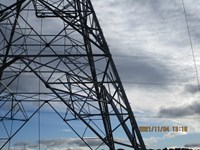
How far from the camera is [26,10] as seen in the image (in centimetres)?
2473

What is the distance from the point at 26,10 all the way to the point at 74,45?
3776 mm

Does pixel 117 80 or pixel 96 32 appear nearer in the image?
pixel 117 80

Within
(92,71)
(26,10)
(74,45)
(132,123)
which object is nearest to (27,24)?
(26,10)

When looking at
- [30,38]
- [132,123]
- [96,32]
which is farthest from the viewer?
[30,38]

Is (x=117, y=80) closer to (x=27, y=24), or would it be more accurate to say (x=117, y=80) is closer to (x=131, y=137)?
(x=131, y=137)

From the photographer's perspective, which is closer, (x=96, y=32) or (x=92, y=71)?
(x=96, y=32)

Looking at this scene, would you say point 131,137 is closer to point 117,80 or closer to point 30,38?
point 117,80

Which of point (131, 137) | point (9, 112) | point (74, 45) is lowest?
point (131, 137)

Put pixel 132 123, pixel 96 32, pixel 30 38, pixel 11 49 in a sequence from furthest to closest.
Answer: pixel 30 38
pixel 11 49
pixel 96 32
pixel 132 123

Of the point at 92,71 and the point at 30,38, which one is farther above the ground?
the point at 30,38

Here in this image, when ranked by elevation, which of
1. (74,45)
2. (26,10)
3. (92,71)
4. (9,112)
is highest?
(26,10)

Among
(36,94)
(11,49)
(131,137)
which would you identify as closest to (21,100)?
(36,94)

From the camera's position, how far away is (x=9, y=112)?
25266 mm

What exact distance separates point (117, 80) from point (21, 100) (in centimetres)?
981
